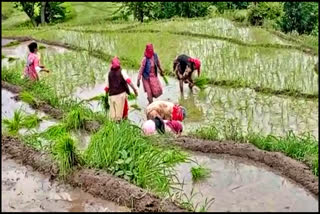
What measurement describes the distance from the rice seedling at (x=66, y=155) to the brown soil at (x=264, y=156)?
1289 mm

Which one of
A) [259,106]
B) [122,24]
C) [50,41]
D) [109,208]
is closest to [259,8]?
[122,24]

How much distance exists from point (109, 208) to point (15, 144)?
212 cm

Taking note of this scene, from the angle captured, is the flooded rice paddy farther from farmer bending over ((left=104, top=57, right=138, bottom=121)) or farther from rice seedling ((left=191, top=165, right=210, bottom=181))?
farmer bending over ((left=104, top=57, right=138, bottom=121))

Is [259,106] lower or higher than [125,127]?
lower

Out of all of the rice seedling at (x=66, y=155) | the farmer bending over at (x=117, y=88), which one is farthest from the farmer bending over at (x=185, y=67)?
the rice seedling at (x=66, y=155)

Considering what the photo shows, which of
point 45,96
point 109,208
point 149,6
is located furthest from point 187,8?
point 109,208

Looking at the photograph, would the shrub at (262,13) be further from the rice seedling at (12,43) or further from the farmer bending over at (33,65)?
the farmer bending over at (33,65)

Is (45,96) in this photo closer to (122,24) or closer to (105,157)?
(105,157)

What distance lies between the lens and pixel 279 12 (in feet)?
56.1

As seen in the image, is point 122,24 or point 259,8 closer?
point 259,8

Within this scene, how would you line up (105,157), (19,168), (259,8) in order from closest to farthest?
(105,157)
(19,168)
(259,8)

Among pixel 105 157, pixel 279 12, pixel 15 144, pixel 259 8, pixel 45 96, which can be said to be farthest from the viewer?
pixel 279 12

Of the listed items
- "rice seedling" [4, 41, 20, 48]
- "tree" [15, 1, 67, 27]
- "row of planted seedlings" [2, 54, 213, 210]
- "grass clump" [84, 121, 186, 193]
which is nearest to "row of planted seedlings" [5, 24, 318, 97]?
"rice seedling" [4, 41, 20, 48]

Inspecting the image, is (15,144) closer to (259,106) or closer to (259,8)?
(259,106)
